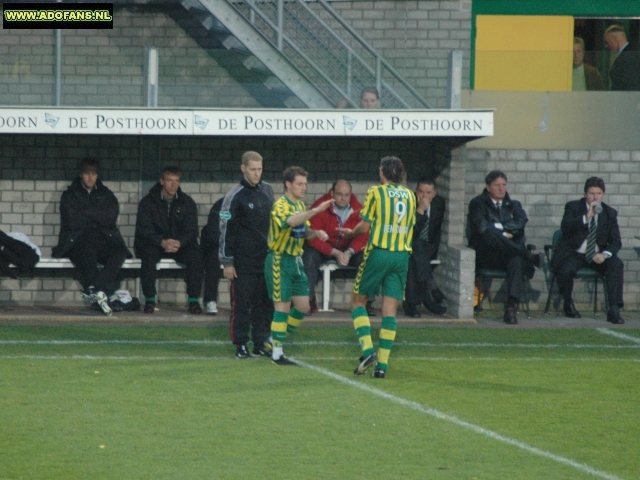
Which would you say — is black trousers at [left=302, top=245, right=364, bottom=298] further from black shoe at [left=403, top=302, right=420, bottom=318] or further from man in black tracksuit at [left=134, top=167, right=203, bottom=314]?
man in black tracksuit at [left=134, top=167, right=203, bottom=314]

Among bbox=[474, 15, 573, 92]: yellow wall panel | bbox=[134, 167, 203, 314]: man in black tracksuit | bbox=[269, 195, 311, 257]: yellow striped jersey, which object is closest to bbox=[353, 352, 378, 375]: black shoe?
bbox=[269, 195, 311, 257]: yellow striped jersey

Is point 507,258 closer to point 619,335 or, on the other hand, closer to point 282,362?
point 619,335

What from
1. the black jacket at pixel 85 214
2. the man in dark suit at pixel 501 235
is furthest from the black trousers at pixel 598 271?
the black jacket at pixel 85 214

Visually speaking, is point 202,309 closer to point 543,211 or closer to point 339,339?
point 339,339

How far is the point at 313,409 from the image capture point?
7.63 meters

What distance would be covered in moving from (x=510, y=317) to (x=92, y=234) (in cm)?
486

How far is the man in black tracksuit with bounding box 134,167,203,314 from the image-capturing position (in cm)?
1244

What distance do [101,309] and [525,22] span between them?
7651 millimetres

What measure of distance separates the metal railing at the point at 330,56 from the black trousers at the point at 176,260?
2425 millimetres

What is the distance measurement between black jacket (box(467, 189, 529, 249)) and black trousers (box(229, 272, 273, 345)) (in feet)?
12.2

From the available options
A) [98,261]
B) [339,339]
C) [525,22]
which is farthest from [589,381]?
[525,22]

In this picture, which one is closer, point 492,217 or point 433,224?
point 492,217

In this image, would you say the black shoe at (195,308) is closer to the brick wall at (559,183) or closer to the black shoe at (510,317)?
the black shoe at (510,317)

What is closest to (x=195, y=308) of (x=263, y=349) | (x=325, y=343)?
(x=325, y=343)
